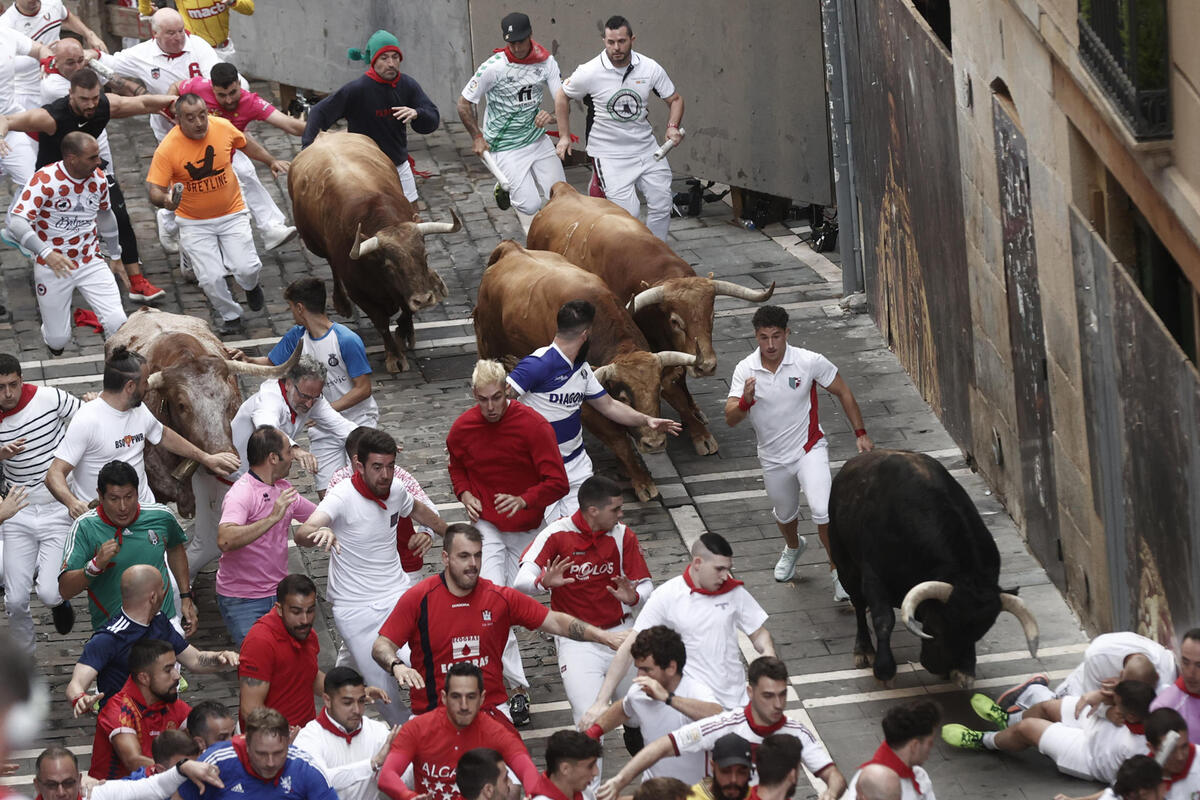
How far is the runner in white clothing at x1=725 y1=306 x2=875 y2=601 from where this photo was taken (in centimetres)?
1278

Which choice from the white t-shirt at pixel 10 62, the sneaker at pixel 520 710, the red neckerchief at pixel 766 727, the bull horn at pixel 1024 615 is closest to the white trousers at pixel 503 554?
the sneaker at pixel 520 710

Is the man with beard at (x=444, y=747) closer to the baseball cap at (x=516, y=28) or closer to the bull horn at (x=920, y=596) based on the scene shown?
the bull horn at (x=920, y=596)

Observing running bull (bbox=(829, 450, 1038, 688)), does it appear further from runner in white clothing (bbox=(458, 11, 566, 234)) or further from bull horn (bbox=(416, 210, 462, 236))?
runner in white clothing (bbox=(458, 11, 566, 234))

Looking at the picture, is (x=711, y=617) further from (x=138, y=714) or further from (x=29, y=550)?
(x=29, y=550)

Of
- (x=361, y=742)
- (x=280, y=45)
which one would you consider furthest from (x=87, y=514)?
(x=280, y=45)

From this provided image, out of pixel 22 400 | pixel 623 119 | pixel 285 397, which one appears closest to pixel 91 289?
pixel 22 400

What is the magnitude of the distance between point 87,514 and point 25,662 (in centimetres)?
A: 733

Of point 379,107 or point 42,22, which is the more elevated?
point 42,22

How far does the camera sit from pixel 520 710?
11.9 meters

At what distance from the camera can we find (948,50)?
609 inches

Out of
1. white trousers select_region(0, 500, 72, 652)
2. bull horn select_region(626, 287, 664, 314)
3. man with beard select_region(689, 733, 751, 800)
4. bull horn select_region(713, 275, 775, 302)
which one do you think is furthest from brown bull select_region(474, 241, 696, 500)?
man with beard select_region(689, 733, 751, 800)

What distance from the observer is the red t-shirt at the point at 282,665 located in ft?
33.1

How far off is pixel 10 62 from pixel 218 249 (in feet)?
11.7

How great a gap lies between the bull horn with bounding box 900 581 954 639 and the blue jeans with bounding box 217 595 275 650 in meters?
3.90
